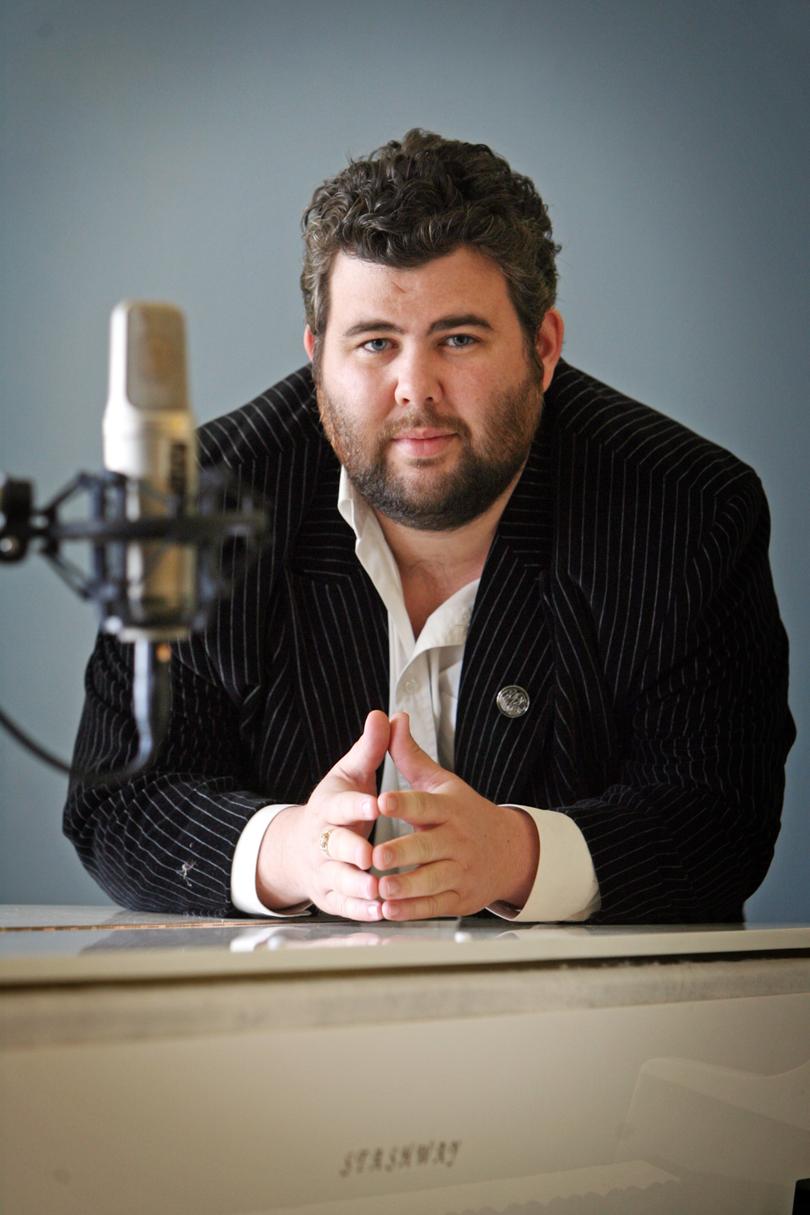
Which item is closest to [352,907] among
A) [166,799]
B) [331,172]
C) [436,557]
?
[166,799]

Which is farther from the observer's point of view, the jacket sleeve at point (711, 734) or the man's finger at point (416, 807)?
the jacket sleeve at point (711, 734)

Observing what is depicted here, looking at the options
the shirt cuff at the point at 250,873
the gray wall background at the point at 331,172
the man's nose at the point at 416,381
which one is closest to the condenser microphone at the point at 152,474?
A: the shirt cuff at the point at 250,873

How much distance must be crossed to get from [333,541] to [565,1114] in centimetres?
74

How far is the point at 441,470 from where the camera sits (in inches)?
49.9

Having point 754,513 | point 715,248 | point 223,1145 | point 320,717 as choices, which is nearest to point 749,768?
point 754,513

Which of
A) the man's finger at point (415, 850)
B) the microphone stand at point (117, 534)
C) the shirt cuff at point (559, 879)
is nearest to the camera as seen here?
the microphone stand at point (117, 534)

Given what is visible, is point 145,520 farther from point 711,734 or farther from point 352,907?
point 711,734

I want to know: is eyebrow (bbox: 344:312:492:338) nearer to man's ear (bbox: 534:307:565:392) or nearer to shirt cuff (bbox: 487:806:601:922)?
man's ear (bbox: 534:307:565:392)

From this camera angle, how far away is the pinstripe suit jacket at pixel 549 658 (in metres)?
1.26

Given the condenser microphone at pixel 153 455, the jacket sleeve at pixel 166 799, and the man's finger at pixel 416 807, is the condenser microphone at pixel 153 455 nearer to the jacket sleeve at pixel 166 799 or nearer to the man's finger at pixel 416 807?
the man's finger at pixel 416 807

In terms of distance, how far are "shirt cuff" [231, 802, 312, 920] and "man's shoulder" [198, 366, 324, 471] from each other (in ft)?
1.25

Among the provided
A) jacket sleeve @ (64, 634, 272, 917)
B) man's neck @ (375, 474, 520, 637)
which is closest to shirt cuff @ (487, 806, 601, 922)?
jacket sleeve @ (64, 634, 272, 917)

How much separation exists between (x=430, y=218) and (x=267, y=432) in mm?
272

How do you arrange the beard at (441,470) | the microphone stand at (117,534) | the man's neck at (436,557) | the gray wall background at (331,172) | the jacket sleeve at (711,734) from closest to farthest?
the microphone stand at (117,534) → the jacket sleeve at (711,734) → the beard at (441,470) → the man's neck at (436,557) → the gray wall background at (331,172)
